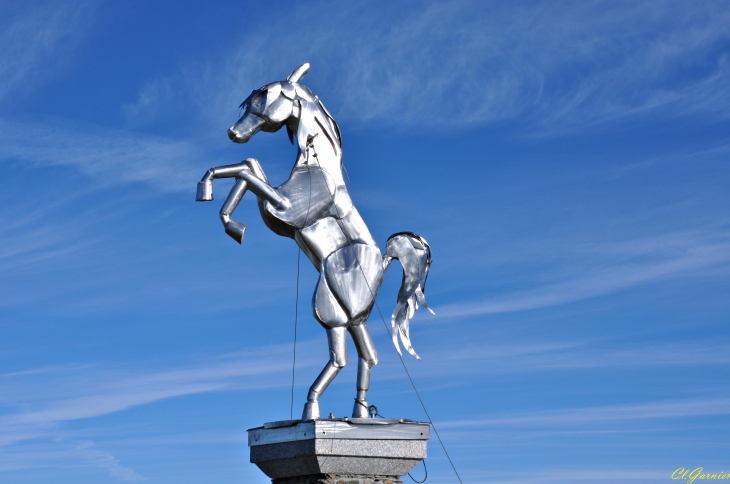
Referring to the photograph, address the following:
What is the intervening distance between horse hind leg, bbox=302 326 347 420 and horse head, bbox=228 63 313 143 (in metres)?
2.35

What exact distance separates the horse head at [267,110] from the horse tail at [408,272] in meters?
1.86

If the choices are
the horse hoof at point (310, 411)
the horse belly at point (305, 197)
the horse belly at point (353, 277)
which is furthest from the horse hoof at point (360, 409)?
the horse belly at point (305, 197)

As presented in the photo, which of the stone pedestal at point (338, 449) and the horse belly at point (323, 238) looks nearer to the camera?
the stone pedestal at point (338, 449)

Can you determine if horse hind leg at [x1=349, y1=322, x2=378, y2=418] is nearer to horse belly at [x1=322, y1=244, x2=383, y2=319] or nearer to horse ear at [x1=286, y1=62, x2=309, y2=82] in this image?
horse belly at [x1=322, y1=244, x2=383, y2=319]

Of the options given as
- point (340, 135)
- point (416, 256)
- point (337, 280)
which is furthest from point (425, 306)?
point (340, 135)

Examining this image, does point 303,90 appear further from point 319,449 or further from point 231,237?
point 319,449

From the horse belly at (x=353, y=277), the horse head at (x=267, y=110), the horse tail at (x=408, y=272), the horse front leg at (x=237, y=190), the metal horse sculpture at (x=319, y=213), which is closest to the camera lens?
the horse front leg at (x=237, y=190)

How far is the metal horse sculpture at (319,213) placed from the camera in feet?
36.4

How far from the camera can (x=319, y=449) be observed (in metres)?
10.4

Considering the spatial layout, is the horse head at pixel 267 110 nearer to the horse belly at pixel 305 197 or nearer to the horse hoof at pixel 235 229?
the horse belly at pixel 305 197

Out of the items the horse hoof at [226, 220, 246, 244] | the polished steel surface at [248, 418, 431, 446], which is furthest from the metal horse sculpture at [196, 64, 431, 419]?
the polished steel surface at [248, 418, 431, 446]

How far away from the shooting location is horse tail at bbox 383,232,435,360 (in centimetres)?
1206

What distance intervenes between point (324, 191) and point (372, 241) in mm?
812

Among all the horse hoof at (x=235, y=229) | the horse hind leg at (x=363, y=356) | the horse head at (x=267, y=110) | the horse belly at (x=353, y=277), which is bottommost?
the horse hind leg at (x=363, y=356)
